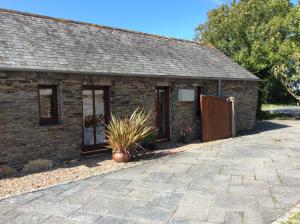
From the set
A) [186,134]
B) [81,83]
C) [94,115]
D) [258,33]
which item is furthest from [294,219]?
[258,33]

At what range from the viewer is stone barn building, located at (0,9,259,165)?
925 centimetres

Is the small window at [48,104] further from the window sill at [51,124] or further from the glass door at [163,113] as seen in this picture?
the glass door at [163,113]

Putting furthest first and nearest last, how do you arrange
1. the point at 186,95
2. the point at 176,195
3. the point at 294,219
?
1. the point at 186,95
2. the point at 176,195
3. the point at 294,219

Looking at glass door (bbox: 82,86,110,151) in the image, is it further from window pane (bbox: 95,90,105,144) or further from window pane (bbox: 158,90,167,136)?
window pane (bbox: 158,90,167,136)

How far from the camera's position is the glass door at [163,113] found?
13.6 m

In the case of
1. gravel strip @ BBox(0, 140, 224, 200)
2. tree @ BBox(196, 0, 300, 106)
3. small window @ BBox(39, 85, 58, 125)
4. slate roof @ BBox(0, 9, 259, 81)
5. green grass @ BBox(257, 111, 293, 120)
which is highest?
tree @ BBox(196, 0, 300, 106)

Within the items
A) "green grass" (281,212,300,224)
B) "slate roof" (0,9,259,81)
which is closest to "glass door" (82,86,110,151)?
"slate roof" (0,9,259,81)

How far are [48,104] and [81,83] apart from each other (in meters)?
1.20

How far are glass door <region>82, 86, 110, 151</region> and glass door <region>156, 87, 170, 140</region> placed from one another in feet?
8.77

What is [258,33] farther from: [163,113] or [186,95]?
[163,113]

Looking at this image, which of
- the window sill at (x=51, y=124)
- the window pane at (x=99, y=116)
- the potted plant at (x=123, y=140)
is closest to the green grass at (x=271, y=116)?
the window pane at (x=99, y=116)

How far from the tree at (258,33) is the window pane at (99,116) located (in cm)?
1307

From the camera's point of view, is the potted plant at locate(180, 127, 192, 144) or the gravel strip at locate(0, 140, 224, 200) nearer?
the gravel strip at locate(0, 140, 224, 200)

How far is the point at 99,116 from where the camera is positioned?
1160 centimetres
